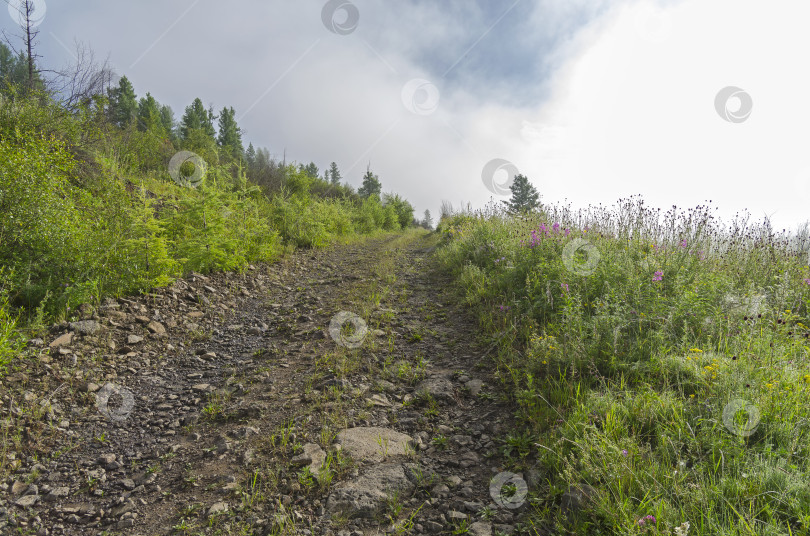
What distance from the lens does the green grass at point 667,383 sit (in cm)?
193

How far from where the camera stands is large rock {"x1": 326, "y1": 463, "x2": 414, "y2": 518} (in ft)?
7.63

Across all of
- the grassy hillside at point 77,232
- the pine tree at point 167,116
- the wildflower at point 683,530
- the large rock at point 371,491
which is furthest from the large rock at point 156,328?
the pine tree at point 167,116

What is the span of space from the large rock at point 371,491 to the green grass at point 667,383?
854mm

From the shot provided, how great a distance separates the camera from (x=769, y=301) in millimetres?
4098

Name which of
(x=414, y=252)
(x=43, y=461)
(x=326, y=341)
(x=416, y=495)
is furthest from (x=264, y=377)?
(x=414, y=252)

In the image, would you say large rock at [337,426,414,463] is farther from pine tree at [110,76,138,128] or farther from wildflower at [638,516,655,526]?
pine tree at [110,76,138,128]

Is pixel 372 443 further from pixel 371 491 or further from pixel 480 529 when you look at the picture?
pixel 480 529

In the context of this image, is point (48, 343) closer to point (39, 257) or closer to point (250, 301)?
point (39, 257)

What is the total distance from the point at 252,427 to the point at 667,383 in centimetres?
337

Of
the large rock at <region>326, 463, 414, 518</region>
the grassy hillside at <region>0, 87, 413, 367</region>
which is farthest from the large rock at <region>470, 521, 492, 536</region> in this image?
the grassy hillside at <region>0, 87, 413, 367</region>

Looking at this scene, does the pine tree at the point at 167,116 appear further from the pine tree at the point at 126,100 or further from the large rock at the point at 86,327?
the large rock at the point at 86,327

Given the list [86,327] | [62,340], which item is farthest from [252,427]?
[86,327]

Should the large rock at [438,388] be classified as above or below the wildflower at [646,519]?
above

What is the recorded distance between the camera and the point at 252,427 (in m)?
3.12
